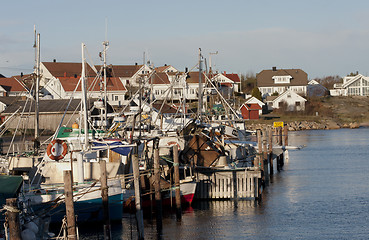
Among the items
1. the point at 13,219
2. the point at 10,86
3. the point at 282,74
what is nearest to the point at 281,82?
the point at 282,74

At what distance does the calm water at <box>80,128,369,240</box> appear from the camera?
2584 cm

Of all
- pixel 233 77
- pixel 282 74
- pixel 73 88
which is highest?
pixel 282 74

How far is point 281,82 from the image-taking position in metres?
140

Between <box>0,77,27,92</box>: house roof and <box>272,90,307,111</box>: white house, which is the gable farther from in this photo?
<box>272,90,307,111</box>: white house

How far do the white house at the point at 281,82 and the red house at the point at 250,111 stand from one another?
1026 inches

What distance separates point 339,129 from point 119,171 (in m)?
89.0

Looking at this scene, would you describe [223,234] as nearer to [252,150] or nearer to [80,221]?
[80,221]

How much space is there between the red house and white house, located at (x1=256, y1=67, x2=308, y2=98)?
85.5 feet

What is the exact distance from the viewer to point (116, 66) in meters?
121

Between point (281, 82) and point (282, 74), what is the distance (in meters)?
2.09

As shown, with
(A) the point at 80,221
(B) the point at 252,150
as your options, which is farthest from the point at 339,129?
(A) the point at 80,221

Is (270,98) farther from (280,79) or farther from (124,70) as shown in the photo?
(124,70)

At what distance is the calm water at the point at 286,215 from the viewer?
25844 millimetres

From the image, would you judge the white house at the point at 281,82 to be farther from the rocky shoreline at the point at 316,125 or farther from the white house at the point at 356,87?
the rocky shoreline at the point at 316,125
